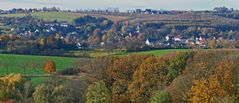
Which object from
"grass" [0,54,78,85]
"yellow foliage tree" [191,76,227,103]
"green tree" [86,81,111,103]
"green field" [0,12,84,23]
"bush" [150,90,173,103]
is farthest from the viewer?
"green field" [0,12,84,23]

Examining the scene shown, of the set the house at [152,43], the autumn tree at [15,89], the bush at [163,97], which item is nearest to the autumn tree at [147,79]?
the bush at [163,97]

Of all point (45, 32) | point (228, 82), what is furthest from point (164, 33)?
point (228, 82)

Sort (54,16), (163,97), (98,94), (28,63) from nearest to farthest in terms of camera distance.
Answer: (163,97) → (98,94) → (28,63) → (54,16)

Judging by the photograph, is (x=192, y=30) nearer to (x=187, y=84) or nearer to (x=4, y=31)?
(x=4, y=31)

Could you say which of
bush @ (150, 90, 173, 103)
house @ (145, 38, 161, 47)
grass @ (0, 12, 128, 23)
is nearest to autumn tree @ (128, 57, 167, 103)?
bush @ (150, 90, 173, 103)

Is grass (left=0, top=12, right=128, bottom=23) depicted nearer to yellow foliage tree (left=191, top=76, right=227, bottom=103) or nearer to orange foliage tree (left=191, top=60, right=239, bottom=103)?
orange foliage tree (left=191, top=60, right=239, bottom=103)

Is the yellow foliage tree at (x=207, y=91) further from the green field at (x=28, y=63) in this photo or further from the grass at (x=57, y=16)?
the grass at (x=57, y=16)

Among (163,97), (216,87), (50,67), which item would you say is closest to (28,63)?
(50,67)

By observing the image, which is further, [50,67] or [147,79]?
[50,67]

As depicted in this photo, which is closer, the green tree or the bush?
the bush

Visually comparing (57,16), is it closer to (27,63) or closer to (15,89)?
(27,63)

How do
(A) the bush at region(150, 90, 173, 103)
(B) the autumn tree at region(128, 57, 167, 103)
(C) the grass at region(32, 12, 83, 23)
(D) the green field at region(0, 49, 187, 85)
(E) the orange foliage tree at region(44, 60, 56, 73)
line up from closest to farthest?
(A) the bush at region(150, 90, 173, 103) < (B) the autumn tree at region(128, 57, 167, 103) < (D) the green field at region(0, 49, 187, 85) < (E) the orange foliage tree at region(44, 60, 56, 73) < (C) the grass at region(32, 12, 83, 23)

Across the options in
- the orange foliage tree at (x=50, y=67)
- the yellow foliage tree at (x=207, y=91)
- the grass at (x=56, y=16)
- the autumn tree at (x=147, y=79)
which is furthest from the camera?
the grass at (x=56, y=16)

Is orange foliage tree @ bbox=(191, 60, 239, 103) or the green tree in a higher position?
orange foliage tree @ bbox=(191, 60, 239, 103)
